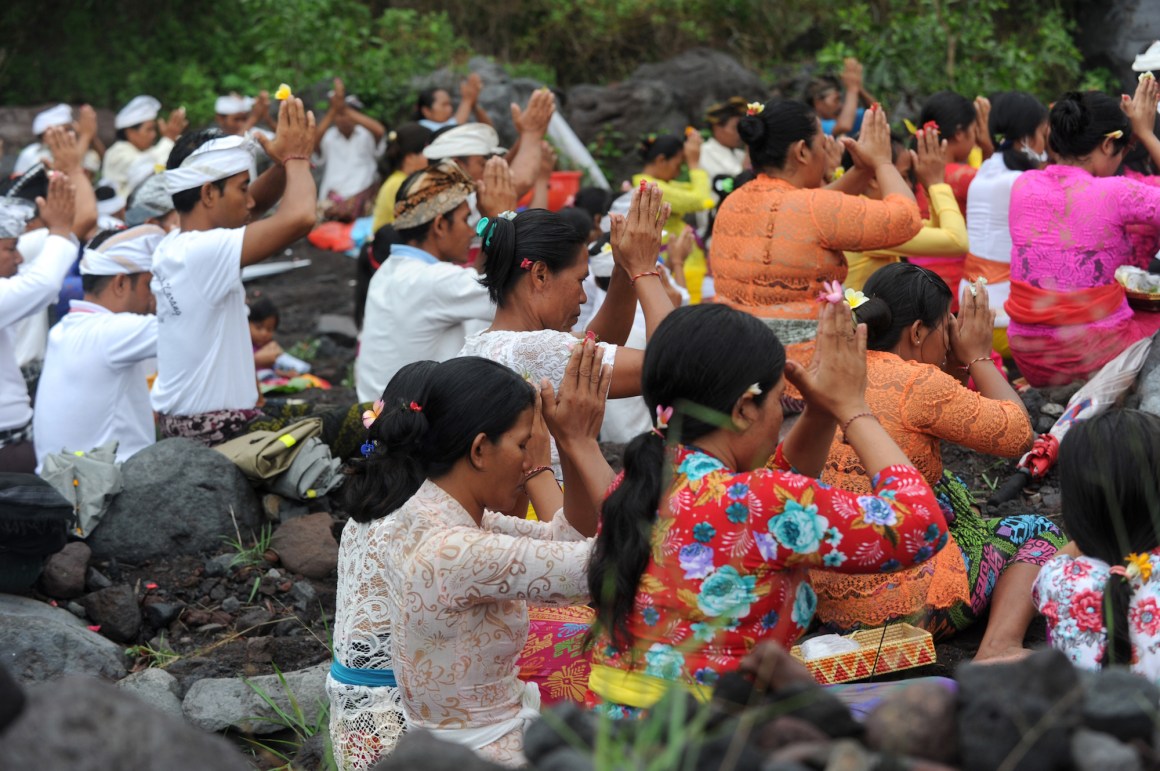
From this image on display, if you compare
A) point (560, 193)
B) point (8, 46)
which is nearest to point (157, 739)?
point (560, 193)

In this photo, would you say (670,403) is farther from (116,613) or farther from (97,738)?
(116,613)

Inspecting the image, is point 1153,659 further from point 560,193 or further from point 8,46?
point 8,46

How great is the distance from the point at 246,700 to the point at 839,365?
259 centimetres

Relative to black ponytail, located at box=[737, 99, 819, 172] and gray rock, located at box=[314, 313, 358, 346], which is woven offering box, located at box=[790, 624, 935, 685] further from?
gray rock, located at box=[314, 313, 358, 346]

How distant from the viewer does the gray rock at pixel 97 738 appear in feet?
6.25

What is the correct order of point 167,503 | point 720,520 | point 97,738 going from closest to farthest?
1. point 97,738
2. point 720,520
3. point 167,503

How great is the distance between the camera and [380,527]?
3.39 meters

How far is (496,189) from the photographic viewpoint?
5.48m

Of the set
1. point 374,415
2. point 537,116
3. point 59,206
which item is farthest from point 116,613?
point 537,116

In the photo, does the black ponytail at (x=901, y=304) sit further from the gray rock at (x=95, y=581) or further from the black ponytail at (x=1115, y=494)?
the gray rock at (x=95, y=581)

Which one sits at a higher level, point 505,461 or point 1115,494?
point 1115,494

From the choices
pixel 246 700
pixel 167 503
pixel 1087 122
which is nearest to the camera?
pixel 246 700

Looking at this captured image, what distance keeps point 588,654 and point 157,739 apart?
1.93 m

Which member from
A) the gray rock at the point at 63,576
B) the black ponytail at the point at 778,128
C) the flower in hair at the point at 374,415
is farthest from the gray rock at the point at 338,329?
the flower in hair at the point at 374,415
